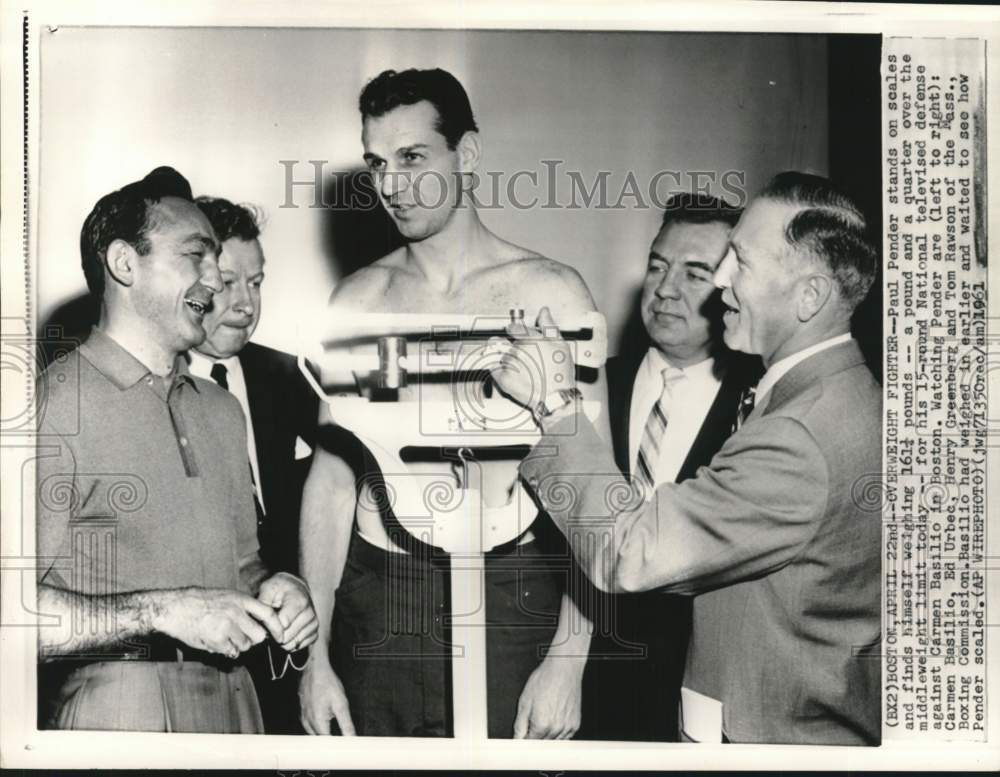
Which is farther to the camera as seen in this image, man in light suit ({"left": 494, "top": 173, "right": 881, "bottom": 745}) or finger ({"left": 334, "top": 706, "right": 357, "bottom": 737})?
finger ({"left": 334, "top": 706, "right": 357, "bottom": 737})

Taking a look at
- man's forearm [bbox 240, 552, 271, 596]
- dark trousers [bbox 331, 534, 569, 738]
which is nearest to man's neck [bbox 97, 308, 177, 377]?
man's forearm [bbox 240, 552, 271, 596]

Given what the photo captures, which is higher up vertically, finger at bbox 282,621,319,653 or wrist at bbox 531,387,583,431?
wrist at bbox 531,387,583,431

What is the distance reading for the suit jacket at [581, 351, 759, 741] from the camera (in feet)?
5.71

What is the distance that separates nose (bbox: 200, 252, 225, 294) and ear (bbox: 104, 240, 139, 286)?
0.38 feet

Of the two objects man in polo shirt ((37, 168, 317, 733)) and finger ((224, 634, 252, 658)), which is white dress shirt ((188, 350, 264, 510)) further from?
finger ((224, 634, 252, 658))

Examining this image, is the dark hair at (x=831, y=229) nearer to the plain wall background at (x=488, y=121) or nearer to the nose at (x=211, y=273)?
the plain wall background at (x=488, y=121)

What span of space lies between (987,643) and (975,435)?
367mm

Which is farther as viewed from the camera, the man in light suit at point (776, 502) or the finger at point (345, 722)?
the finger at point (345, 722)

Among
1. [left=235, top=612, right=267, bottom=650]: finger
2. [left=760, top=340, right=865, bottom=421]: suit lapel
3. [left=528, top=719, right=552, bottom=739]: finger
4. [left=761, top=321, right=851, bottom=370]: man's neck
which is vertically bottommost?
[left=528, top=719, right=552, bottom=739]: finger

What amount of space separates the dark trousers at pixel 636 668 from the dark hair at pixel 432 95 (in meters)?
0.86

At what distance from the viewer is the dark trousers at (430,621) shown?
1.77 metres

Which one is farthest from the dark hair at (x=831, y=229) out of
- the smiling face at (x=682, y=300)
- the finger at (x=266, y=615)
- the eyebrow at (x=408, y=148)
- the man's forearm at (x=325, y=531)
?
the finger at (x=266, y=615)

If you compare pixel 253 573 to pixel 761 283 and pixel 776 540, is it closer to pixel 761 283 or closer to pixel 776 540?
pixel 776 540

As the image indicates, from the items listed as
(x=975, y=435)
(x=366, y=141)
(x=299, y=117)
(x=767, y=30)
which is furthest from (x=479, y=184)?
(x=975, y=435)
